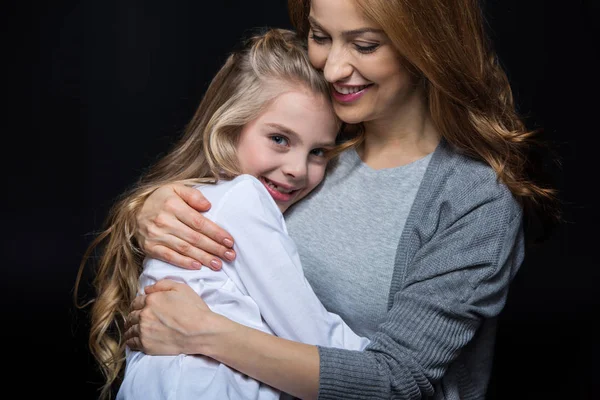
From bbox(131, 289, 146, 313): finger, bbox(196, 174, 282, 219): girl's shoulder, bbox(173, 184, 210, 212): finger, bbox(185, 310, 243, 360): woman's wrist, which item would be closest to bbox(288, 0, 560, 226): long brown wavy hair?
bbox(196, 174, 282, 219): girl's shoulder

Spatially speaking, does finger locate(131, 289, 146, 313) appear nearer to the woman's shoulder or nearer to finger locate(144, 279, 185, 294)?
finger locate(144, 279, 185, 294)

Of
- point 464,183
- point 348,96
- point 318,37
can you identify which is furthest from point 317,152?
point 464,183

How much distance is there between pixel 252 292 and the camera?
8.31 feet

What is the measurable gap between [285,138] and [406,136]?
1.18 ft

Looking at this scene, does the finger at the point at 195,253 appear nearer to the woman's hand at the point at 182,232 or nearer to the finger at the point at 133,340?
the woman's hand at the point at 182,232

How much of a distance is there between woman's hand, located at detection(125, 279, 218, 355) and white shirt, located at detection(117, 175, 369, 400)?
0.03 metres

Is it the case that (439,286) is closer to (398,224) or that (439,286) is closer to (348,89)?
(398,224)

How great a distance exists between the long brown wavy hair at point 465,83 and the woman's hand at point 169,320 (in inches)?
34.1

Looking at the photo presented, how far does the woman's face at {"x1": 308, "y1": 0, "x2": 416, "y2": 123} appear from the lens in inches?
99.3

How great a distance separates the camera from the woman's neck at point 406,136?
278 cm

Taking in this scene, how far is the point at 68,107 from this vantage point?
4.00 metres

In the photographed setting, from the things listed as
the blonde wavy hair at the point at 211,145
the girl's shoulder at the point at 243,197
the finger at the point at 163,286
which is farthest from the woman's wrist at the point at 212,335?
the blonde wavy hair at the point at 211,145

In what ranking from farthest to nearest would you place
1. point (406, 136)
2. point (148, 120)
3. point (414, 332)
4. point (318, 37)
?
point (148, 120) → point (406, 136) → point (318, 37) → point (414, 332)

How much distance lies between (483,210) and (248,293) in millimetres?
675
